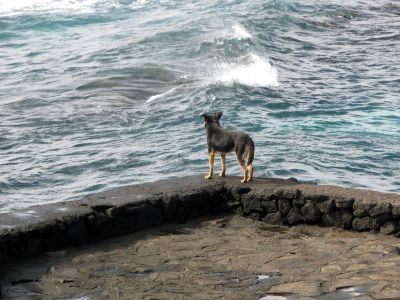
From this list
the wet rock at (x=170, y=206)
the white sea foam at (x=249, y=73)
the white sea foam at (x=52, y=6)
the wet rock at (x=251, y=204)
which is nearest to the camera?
the wet rock at (x=170, y=206)

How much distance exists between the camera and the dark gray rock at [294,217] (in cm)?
994

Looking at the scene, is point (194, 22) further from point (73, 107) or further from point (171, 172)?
point (171, 172)

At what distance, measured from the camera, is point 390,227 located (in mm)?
9258

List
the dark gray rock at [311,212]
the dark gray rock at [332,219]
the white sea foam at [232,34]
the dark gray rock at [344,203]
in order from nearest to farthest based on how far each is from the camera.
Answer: the dark gray rock at [344,203] < the dark gray rock at [332,219] < the dark gray rock at [311,212] < the white sea foam at [232,34]

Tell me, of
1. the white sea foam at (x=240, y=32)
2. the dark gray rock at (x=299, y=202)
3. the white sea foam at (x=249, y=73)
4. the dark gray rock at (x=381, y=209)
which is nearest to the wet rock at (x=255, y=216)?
the dark gray rock at (x=299, y=202)

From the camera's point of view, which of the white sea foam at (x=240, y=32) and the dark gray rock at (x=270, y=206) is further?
the white sea foam at (x=240, y=32)

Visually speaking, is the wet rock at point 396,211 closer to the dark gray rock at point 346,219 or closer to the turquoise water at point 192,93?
the dark gray rock at point 346,219

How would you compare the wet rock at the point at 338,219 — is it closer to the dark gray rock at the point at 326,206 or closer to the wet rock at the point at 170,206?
the dark gray rock at the point at 326,206

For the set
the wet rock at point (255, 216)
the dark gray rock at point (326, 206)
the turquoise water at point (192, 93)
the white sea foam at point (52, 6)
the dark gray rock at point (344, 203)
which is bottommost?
the turquoise water at point (192, 93)

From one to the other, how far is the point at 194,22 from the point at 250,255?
2303 cm

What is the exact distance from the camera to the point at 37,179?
596 inches

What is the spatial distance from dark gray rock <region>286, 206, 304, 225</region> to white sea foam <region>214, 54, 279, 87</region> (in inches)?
474

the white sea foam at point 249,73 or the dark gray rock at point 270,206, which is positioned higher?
the dark gray rock at point 270,206

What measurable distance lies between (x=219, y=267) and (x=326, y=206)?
185cm
